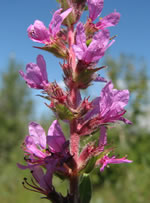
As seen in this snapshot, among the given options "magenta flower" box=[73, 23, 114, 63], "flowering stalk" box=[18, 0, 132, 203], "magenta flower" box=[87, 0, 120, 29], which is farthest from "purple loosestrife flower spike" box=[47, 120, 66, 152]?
"magenta flower" box=[87, 0, 120, 29]

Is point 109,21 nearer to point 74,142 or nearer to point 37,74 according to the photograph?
point 37,74

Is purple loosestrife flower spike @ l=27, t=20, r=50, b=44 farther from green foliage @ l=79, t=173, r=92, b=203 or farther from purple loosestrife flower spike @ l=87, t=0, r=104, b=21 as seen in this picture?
green foliage @ l=79, t=173, r=92, b=203

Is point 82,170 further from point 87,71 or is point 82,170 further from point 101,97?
point 87,71

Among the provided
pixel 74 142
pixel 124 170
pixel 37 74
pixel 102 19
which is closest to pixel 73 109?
pixel 74 142

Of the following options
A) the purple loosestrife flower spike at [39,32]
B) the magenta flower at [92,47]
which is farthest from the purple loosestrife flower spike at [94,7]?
the purple loosestrife flower spike at [39,32]

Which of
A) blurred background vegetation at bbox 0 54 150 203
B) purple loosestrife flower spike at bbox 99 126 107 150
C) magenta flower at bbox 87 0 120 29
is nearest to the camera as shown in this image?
purple loosestrife flower spike at bbox 99 126 107 150

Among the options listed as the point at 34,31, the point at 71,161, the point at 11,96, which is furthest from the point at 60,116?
the point at 11,96

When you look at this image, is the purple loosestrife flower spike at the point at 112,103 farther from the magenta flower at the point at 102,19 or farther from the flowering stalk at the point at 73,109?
the magenta flower at the point at 102,19
